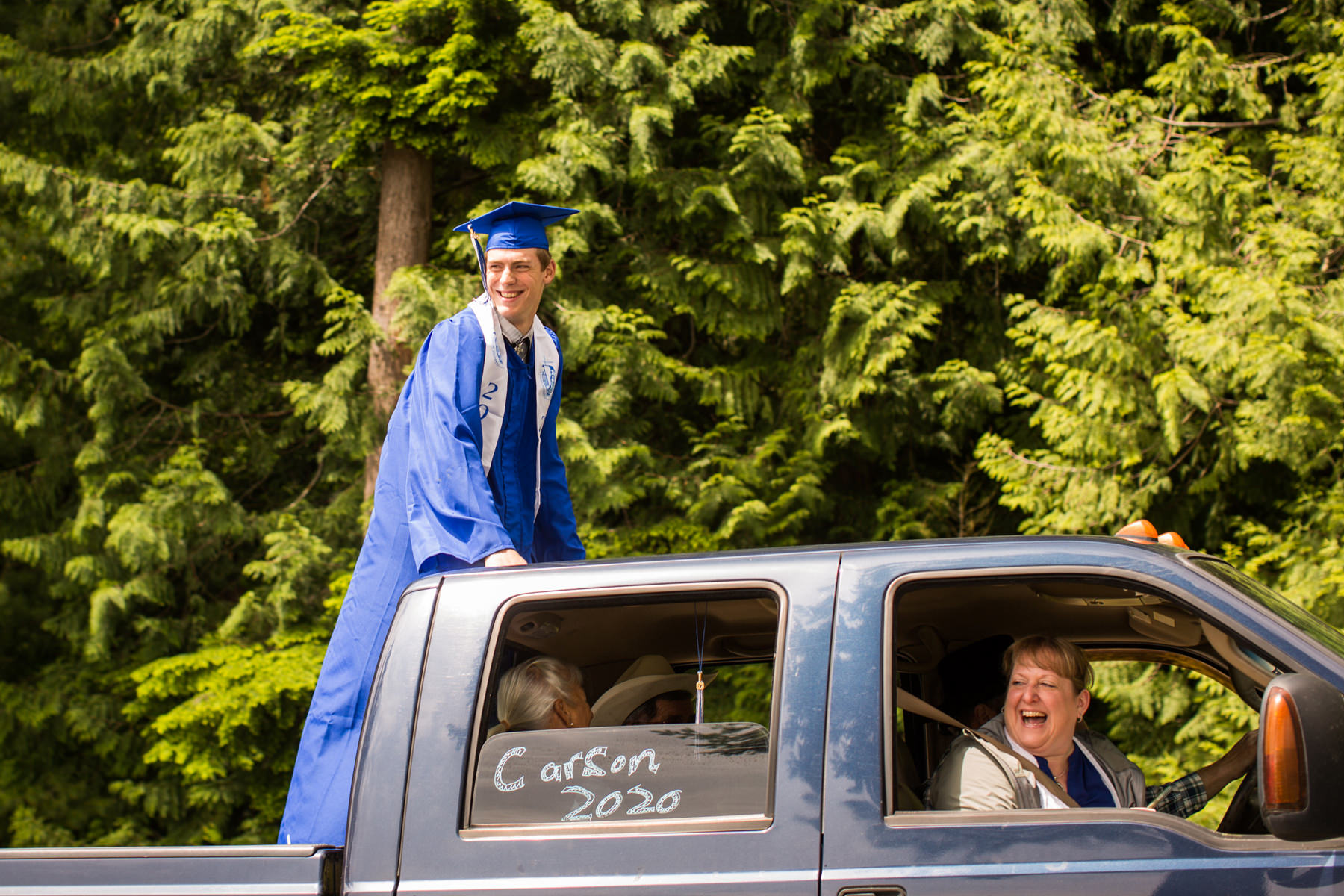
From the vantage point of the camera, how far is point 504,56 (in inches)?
303

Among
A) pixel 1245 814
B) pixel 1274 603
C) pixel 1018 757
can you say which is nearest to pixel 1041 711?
pixel 1018 757

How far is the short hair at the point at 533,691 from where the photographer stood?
7.86 feet

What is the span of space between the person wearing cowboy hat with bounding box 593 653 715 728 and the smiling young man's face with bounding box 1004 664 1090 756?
0.73 meters

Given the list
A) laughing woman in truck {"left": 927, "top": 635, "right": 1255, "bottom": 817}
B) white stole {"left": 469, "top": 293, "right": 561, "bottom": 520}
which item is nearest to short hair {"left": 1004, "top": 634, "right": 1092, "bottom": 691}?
laughing woman in truck {"left": 927, "top": 635, "right": 1255, "bottom": 817}

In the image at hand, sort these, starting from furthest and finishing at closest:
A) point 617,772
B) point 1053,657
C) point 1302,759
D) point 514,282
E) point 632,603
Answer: point 514,282 → point 1053,657 → point 632,603 → point 617,772 → point 1302,759

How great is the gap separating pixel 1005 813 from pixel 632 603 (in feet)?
2.54

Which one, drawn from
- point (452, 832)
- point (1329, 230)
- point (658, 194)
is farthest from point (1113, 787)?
point (658, 194)

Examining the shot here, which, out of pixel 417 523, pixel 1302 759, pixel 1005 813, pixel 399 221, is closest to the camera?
pixel 1302 759

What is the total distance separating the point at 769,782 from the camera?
194cm

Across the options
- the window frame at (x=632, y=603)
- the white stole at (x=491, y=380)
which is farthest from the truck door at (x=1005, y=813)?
the white stole at (x=491, y=380)

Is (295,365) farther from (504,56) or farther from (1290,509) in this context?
(1290,509)

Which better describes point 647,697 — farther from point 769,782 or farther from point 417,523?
point 769,782

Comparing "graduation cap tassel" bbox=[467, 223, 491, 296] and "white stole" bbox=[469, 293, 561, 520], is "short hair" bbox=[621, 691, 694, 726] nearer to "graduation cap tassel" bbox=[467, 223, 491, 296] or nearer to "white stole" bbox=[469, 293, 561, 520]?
"white stole" bbox=[469, 293, 561, 520]

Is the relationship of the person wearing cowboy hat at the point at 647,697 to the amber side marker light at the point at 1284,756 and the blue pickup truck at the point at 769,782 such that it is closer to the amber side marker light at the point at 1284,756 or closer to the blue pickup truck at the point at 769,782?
the blue pickup truck at the point at 769,782
